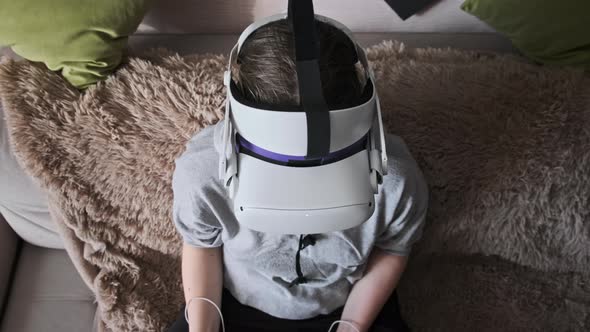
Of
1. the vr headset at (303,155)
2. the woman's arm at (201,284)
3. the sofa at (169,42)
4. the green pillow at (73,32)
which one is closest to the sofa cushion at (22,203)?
the sofa at (169,42)

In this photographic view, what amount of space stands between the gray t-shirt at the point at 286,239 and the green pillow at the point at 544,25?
360 millimetres

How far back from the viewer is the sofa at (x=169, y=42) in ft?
3.43

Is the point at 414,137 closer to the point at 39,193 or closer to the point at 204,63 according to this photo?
the point at 204,63

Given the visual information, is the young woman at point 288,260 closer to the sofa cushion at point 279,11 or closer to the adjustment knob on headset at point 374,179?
the adjustment knob on headset at point 374,179

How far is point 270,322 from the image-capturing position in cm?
94

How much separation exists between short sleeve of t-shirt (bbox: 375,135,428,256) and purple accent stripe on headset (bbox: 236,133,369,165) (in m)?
0.19

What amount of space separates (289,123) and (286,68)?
0.07m

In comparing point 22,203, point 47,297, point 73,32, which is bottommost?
point 47,297

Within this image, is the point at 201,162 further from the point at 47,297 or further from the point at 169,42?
the point at 47,297

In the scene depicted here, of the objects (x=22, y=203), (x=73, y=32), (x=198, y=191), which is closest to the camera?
(x=198, y=191)

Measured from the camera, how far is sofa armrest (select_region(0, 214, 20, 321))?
1094mm

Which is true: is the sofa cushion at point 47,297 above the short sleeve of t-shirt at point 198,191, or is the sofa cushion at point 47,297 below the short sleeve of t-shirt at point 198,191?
below

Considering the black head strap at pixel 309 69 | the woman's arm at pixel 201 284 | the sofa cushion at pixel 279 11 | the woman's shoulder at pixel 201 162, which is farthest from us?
the sofa cushion at pixel 279 11

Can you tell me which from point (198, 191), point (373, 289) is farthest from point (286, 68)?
point (373, 289)
